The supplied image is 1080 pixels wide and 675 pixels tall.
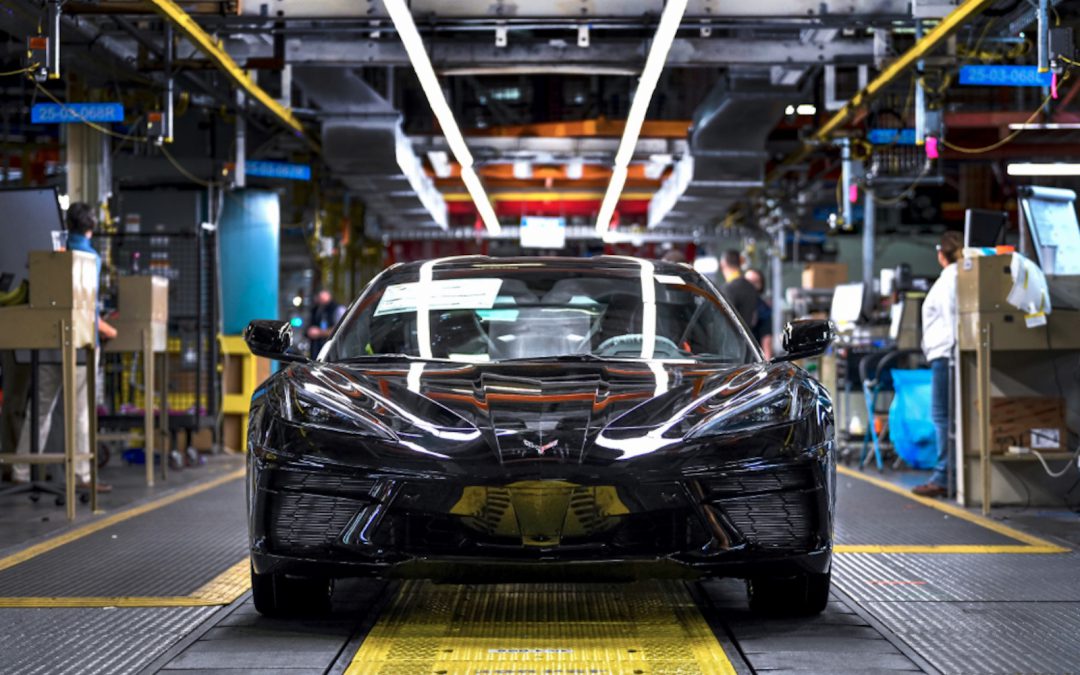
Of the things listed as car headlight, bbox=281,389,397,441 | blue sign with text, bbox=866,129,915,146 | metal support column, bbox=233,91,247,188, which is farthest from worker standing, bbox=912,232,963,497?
metal support column, bbox=233,91,247,188

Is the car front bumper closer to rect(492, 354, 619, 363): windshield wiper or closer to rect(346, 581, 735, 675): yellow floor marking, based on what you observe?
rect(346, 581, 735, 675): yellow floor marking

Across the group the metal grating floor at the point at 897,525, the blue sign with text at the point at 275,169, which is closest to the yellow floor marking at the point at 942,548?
the metal grating floor at the point at 897,525

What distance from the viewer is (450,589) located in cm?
507

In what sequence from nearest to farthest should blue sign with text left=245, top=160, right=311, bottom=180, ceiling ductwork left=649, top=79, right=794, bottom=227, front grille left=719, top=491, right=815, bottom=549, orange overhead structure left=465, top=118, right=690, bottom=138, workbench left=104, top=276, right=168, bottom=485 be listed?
front grille left=719, top=491, right=815, bottom=549
workbench left=104, top=276, right=168, bottom=485
ceiling ductwork left=649, top=79, right=794, bottom=227
blue sign with text left=245, top=160, right=311, bottom=180
orange overhead structure left=465, top=118, right=690, bottom=138

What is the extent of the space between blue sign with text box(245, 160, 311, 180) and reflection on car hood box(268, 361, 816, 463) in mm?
11582

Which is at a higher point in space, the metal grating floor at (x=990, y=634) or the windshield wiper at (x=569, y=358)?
the windshield wiper at (x=569, y=358)

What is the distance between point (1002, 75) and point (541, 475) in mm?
8797

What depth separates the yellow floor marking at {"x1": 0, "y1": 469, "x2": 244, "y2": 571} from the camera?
6277 mm

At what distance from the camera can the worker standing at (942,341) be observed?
8953 mm

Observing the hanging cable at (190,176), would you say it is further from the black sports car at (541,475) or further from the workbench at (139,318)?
the black sports car at (541,475)

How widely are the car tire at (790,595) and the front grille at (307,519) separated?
51.6 inches

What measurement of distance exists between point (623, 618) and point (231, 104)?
11284mm

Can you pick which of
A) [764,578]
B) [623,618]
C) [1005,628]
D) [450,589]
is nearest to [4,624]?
[450,589]

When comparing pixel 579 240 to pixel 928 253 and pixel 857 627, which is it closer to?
pixel 928 253
